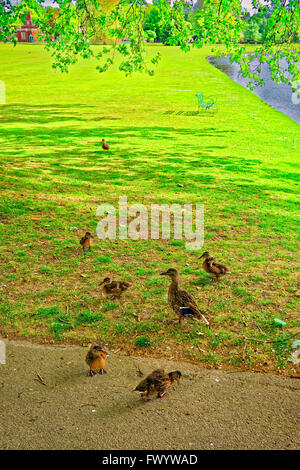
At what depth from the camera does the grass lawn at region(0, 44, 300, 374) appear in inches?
234

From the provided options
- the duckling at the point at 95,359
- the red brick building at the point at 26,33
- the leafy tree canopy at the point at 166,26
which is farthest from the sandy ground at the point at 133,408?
the red brick building at the point at 26,33

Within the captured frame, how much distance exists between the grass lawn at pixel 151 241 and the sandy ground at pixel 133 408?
38 cm

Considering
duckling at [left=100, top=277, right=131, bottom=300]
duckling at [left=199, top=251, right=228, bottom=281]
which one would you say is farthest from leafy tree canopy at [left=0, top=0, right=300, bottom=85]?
duckling at [left=100, top=277, right=131, bottom=300]

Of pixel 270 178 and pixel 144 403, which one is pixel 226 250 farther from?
pixel 270 178

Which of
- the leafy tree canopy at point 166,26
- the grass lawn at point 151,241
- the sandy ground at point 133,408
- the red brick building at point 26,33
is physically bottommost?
the sandy ground at point 133,408

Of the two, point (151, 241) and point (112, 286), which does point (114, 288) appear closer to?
point (112, 286)

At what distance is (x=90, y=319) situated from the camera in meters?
6.21

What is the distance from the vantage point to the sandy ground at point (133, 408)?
4148mm

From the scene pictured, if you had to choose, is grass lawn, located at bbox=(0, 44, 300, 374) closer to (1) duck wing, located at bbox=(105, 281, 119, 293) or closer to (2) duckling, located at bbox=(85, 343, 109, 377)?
(1) duck wing, located at bbox=(105, 281, 119, 293)

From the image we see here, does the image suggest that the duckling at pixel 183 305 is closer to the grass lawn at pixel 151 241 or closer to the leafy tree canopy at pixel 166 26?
the grass lawn at pixel 151 241

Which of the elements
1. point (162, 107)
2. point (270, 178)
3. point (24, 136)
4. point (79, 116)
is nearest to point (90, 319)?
point (270, 178)

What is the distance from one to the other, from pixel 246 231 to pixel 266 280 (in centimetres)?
247

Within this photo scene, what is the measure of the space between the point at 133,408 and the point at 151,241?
496 cm

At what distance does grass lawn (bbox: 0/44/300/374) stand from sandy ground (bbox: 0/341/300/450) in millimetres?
382
